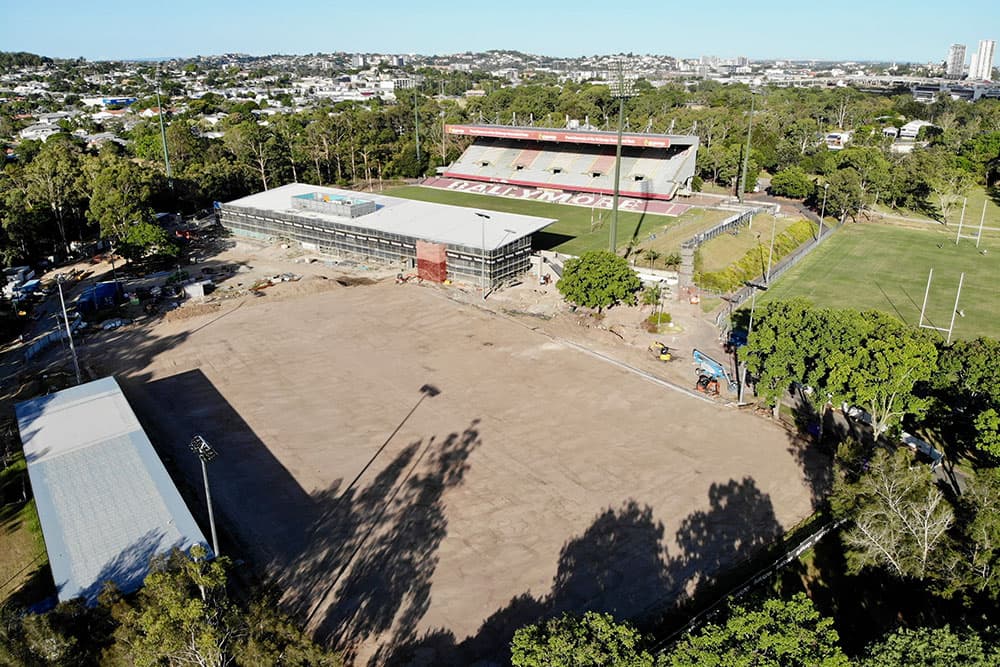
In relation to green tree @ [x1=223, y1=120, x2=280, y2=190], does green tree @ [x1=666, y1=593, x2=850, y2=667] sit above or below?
below

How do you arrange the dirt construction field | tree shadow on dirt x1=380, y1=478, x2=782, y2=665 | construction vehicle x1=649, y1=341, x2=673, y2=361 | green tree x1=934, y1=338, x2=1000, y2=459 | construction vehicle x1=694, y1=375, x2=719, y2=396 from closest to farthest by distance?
tree shadow on dirt x1=380, y1=478, x2=782, y2=665, the dirt construction field, green tree x1=934, y1=338, x2=1000, y2=459, construction vehicle x1=694, y1=375, x2=719, y2=396, construction vehicle x1=649, y1=341, x2=673, y2=361

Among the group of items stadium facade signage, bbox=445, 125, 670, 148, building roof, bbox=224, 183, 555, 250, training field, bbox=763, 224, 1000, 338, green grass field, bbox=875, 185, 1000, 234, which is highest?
stadium facade signage, bbox=445, 125, 670, 148

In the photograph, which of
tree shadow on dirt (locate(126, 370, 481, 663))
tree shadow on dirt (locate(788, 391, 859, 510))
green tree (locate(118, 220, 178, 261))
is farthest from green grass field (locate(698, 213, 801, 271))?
green tree (locate(118, 220, 178, 261))

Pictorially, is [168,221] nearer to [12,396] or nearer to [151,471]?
[12,396]

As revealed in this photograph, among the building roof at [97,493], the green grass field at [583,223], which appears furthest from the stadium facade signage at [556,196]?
the building roof at [97,493]

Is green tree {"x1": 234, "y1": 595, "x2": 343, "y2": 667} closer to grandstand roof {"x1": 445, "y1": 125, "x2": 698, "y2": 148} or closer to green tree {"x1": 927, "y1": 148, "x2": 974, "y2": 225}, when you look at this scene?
grandstand roof {"x1": 445, "y1": 125, "x2": 698, "y2": 148}

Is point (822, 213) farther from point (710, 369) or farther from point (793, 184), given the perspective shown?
point (710, 369)

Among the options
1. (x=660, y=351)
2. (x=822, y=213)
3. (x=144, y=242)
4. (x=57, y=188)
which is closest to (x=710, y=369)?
(x=660, y=351)

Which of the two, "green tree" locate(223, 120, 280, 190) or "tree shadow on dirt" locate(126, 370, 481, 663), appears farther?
"green tree" locate(223, 120, 280, 190)
